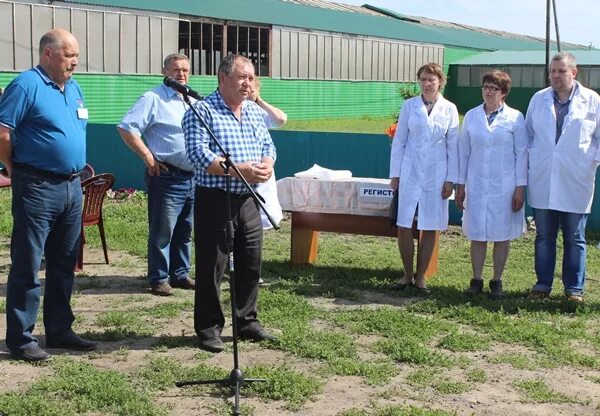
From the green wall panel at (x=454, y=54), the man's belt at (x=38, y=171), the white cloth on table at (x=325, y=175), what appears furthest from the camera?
the green wall panel at (x=454, y=54)

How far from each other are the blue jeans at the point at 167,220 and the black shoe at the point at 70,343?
1655mm

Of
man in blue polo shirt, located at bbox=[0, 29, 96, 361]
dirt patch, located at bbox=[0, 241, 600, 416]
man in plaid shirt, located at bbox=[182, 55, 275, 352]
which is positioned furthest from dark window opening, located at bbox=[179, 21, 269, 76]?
man in blue polo shirt, located at bbox=[0, 29, 96, 361]

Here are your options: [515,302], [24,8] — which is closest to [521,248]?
[515,302]

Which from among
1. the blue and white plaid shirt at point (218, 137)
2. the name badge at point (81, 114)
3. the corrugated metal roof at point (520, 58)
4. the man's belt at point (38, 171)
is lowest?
the man's belt at point (38, 171)

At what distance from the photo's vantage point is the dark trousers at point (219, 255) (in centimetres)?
542

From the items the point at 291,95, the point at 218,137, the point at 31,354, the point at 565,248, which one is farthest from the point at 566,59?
the point at 291,95

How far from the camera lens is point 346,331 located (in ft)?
19.9

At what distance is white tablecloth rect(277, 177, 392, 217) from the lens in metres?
8.02

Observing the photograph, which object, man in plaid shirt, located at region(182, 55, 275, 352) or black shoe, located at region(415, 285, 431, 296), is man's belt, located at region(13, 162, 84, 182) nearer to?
man in plaid shirt, located at region(182, 55, 275, 352)

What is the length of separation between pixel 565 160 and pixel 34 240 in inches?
153

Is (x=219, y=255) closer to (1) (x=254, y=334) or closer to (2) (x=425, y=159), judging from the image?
(1) (x=254, y=334)

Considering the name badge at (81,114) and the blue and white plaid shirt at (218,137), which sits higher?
the name badge at (81,114)

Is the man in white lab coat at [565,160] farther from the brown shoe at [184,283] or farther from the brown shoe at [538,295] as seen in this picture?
the brown shoe at [184,283]

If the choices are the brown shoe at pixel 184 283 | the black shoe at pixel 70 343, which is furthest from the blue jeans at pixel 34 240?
the brown shoe at pixel 184 283
